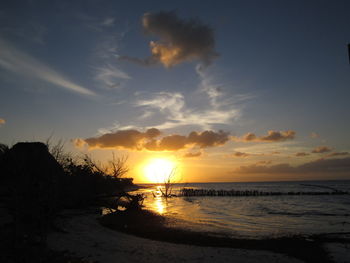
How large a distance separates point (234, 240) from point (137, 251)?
6.89 meters

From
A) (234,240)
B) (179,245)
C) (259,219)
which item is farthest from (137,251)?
(259,219)

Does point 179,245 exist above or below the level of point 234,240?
above

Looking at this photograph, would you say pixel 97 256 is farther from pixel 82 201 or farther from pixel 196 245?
pixel 82 201

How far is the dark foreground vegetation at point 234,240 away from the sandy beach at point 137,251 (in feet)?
3.47

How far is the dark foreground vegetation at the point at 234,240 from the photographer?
13758mm

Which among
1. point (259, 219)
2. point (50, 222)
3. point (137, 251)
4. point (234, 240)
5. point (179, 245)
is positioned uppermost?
point (50, 222)

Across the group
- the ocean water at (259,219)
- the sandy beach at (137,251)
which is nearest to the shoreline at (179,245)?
the sandy beach at (137,251)

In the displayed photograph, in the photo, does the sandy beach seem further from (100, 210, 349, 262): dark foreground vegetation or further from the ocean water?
the ocean water

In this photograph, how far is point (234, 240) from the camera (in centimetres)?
1603

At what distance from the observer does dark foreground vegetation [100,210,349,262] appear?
13758mm

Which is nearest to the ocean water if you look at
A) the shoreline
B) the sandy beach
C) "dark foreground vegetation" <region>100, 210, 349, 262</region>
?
"dark foreground vegetation" <region>100, 210, 349, 262</region>

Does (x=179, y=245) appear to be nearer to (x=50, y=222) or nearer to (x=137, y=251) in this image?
(x=137, y=251)

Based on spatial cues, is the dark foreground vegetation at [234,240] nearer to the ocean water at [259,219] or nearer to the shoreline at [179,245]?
the shoreline at [179,245]

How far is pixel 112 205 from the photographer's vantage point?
2653 centimetres
